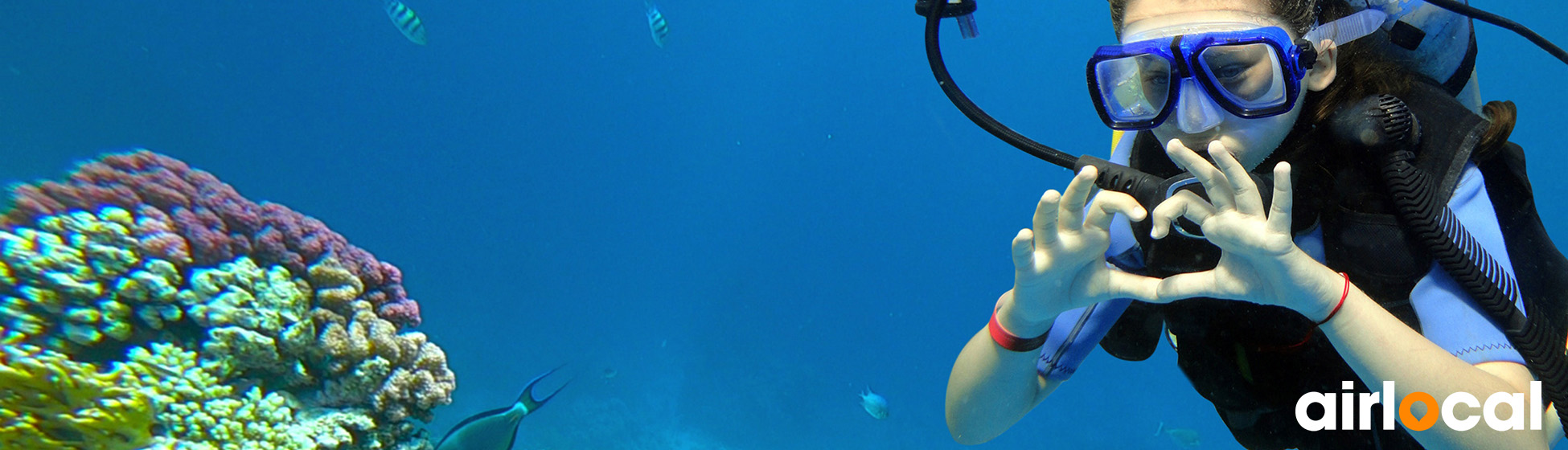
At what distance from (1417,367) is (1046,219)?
0.65m

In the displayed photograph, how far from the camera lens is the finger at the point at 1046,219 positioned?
122 centimetres

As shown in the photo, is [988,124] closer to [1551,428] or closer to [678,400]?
[1551,428]

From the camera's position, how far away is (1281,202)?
1.06 m

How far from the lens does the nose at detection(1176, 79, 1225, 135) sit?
1449 millimetres

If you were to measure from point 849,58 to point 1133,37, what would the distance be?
45119 millimetres

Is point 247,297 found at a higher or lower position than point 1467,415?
higher

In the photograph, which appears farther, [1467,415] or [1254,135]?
[1254,135]

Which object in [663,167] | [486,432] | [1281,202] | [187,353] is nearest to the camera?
[1281,202]

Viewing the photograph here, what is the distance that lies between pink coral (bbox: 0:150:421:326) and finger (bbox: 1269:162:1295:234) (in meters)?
2.72

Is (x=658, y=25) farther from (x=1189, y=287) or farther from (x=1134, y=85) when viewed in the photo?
(x=1189, y=287)

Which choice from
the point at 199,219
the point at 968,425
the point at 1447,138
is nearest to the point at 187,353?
the point at 199,219

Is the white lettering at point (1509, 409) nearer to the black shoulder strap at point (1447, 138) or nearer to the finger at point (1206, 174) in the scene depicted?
the black shoulder strap at point (1447, 138)

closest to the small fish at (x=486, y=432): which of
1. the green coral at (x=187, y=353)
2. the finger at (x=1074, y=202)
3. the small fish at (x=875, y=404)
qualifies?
the green coral at (x=187, y=353)

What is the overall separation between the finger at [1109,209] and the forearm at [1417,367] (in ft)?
1.27
